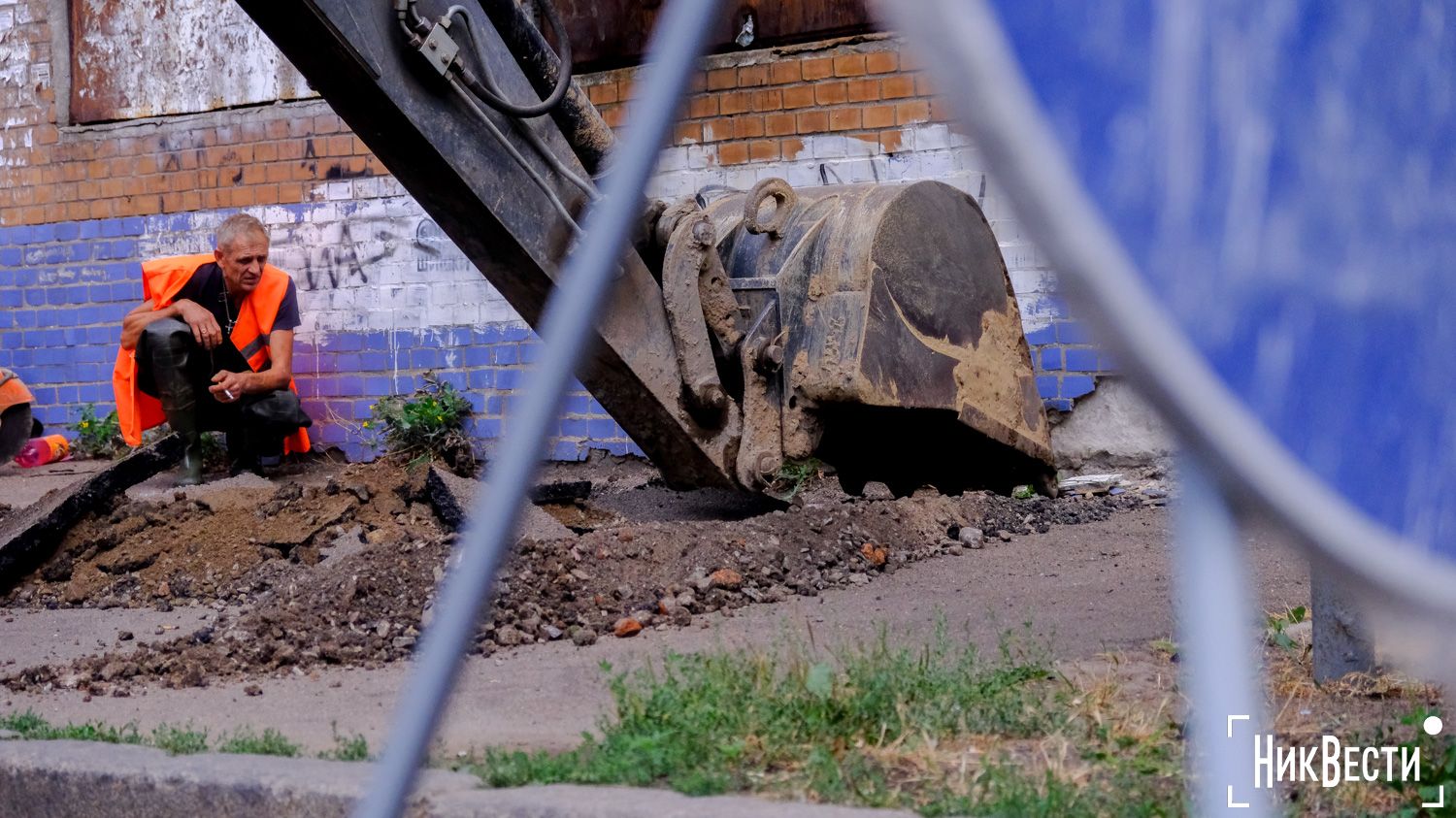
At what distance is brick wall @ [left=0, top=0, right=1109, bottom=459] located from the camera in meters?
6.75

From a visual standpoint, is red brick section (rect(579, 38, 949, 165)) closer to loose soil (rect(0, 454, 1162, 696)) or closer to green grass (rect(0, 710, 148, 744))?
loose soil (rect(0, 454, 1162, 696))

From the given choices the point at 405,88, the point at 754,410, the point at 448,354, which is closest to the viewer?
the point at 405,88

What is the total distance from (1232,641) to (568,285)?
1.47 feet

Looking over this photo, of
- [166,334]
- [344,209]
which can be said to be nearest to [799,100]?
[344,209]

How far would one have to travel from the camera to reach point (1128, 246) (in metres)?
0.64

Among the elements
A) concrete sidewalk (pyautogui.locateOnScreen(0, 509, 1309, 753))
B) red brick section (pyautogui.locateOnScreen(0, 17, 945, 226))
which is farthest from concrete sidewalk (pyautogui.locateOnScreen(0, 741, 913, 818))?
red brick section (pyautogui.locateOnScreen(0, 17, 945, 226))

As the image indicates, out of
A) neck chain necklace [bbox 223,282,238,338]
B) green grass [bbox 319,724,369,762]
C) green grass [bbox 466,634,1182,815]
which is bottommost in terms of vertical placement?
green grass [bbox 319,724,369,762]

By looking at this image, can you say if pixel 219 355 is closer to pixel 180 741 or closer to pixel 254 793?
pixel 180 741

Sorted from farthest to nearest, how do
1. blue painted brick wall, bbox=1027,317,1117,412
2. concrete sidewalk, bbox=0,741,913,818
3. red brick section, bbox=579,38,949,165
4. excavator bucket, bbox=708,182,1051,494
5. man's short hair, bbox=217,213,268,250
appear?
man's short hair, bbox=217,213,268,250
red brick section, bbox=579,38,949,165
blue painted brick wall, bbox=1027,317,1117,412
excavator bucket, bbox=708,182,1051,494
concrete sidewalk, bbox=0,741,913,818

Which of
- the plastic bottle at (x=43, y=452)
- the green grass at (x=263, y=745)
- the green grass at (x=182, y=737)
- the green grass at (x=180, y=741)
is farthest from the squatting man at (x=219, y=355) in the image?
the green grass at (x=263, y=745)

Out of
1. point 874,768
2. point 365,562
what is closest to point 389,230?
point 365,562

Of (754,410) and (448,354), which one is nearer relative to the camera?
(754,410)

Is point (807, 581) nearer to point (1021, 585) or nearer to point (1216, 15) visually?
point (1021, 585)

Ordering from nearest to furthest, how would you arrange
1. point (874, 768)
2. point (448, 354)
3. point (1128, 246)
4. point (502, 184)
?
point (1128, 246) < point (874, 768) < point (502, 184) < point (448, 354)
